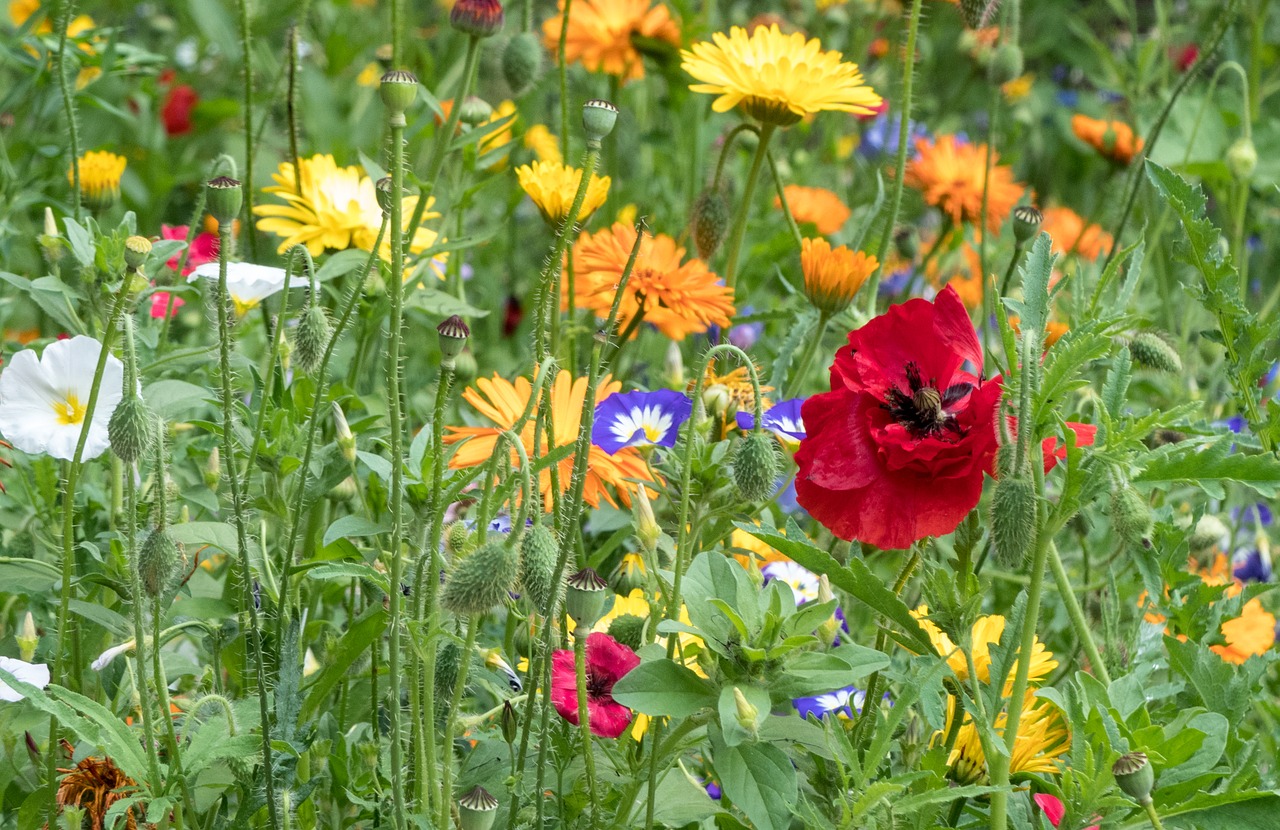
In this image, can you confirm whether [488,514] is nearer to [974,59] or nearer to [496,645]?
[496,645]

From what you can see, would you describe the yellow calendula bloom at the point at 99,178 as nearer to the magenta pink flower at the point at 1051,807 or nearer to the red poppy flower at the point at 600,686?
the red poppy flower at the point at 600,686

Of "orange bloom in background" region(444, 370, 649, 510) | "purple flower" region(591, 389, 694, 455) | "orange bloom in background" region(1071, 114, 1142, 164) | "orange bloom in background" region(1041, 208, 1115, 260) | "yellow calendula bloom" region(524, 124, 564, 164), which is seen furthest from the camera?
"orange bloom in background" region(1071, 114, 1142, 164)

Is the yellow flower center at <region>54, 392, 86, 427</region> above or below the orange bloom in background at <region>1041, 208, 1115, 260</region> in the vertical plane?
below

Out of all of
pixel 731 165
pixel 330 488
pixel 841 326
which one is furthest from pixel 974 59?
pixel 330 488

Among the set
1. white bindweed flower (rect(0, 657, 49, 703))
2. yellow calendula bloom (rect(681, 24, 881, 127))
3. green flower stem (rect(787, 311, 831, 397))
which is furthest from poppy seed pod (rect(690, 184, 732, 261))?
white bindweed flower (rect(0, 657, 49, 703))

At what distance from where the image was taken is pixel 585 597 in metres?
1.13

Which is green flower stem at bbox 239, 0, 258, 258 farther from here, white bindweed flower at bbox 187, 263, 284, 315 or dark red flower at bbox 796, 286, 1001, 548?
dark red flower at bbox 796, 286, 1001, 548

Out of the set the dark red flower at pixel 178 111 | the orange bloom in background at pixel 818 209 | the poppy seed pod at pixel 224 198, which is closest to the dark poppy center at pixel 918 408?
the poppy seed pod at pixel 224 198

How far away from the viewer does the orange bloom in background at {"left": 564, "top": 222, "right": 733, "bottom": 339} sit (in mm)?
1843

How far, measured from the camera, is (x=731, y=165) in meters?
3.01

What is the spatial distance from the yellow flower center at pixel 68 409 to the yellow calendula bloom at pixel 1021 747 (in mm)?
944

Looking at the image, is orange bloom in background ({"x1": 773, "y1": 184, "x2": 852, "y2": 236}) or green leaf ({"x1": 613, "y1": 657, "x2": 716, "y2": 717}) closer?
green leaf ({"x1": 613, "y1": 657, "x2": 716, "y2": 717})

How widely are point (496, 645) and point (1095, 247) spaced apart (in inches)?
79.9

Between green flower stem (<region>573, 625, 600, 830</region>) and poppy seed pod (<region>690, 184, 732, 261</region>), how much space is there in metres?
0.97
